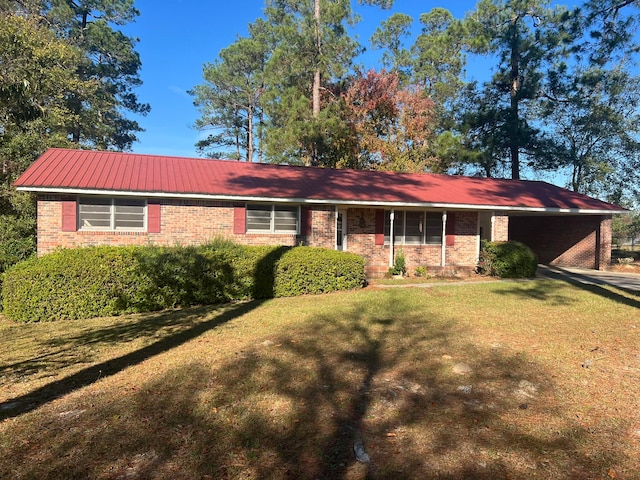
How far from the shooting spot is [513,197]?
16.5 metres

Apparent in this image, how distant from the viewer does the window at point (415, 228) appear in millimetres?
15109

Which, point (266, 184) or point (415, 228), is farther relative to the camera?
point (415, 228)

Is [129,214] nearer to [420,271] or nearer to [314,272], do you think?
[314,272]

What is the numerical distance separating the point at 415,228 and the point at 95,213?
11.0 meters

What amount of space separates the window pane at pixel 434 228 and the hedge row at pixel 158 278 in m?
5.49

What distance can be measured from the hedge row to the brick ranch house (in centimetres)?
254

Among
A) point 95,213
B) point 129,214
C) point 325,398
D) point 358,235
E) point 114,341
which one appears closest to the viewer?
point 325,398

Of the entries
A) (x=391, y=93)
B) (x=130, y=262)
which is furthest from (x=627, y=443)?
(x=391, y=93)

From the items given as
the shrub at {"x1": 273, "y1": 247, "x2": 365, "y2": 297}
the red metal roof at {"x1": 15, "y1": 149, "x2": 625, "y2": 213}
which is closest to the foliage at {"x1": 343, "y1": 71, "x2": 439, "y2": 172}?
the red metal roof at {"x1": 15, "y1": 149, "x2": 625, "y2": 213}

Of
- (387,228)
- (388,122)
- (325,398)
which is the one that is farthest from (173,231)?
(388,122)

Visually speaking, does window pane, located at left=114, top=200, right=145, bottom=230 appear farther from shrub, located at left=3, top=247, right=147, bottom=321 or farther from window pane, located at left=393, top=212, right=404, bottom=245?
window pane, located at left=393, top=212, right=404, bottom=245

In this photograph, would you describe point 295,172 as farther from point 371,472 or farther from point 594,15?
point 371,472

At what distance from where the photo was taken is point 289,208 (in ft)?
44.8

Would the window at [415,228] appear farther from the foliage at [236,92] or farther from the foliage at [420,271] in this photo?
the foliage at [236,92]
